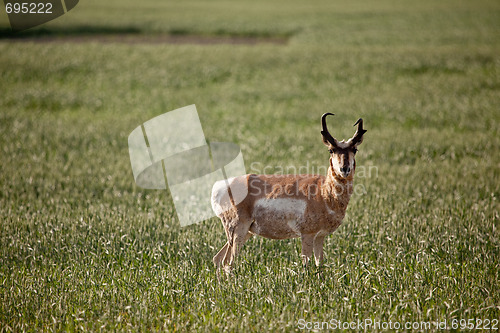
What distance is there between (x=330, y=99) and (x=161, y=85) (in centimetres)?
889

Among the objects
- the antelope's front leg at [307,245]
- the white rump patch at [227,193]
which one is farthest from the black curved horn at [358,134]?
the white rump patch at [227,193]

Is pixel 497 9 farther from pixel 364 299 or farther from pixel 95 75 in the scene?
pixel 364 299

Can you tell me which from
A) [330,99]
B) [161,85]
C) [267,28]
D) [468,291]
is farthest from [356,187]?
[267,28]

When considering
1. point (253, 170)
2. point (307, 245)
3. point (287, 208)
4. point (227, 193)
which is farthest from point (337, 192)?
point (253, 170)

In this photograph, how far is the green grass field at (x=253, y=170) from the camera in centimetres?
659

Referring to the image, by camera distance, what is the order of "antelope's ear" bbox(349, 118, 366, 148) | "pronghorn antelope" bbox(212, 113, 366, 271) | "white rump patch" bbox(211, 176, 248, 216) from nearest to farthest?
"antelope's ear" bbox(349, 118, 366, 148)
"pronghorn antelope" bbox(212, 113, 366, 271)
"white rump patch" bbox(211, 176, 248, 216)

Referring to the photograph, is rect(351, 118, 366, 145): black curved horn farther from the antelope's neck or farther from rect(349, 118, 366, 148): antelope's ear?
the antelope's neck

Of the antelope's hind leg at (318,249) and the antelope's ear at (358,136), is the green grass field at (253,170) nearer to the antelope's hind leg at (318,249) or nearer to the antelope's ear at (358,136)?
the antelope's hind leg at (318,249)

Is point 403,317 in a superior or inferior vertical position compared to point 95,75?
superior

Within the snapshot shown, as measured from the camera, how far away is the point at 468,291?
22.1 ft

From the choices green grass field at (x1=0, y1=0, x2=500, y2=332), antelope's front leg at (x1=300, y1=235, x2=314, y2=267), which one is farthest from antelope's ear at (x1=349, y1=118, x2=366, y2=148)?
green grass field at (x1=0, y1=0, x2=500, y2=332)

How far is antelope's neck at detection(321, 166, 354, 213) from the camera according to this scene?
6.52 m

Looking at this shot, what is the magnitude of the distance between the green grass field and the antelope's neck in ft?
3.04

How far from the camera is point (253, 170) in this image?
43.8 ft
